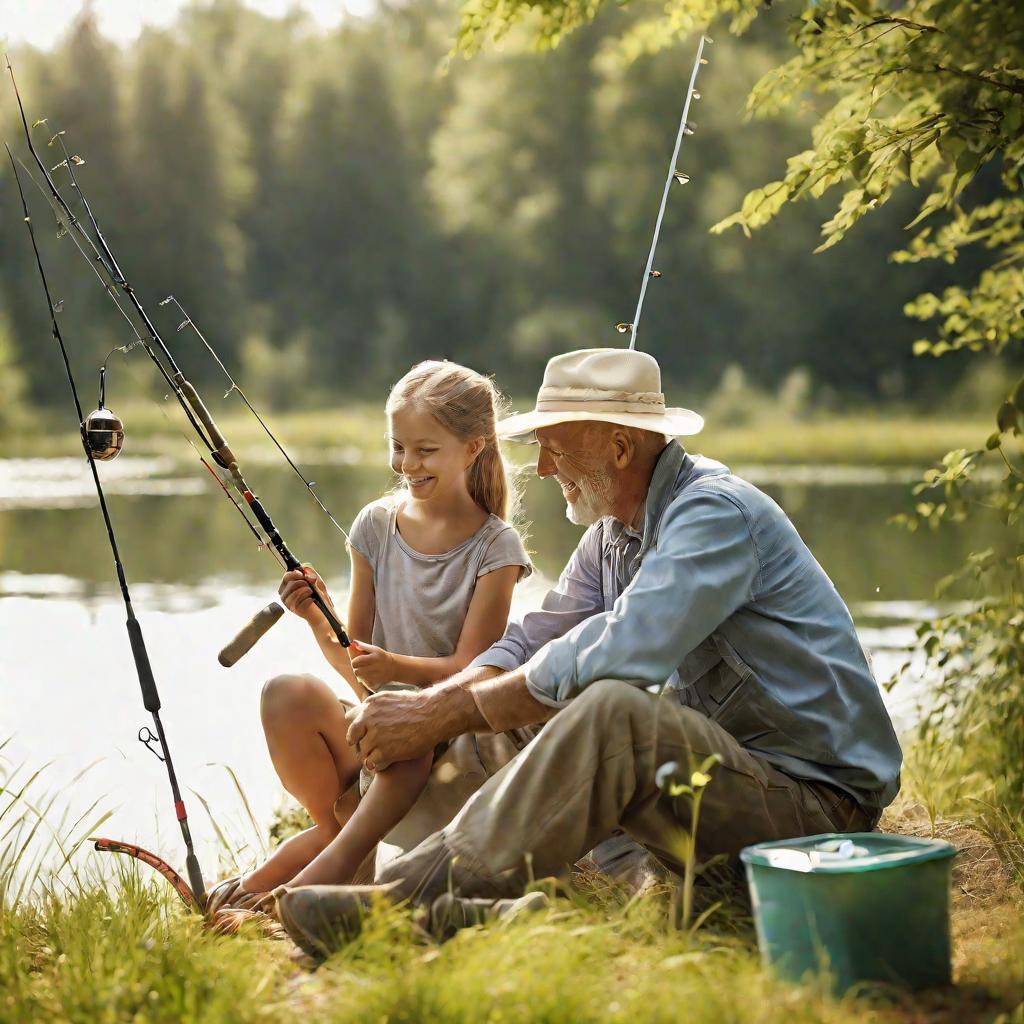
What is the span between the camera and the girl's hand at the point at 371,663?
10.1ft

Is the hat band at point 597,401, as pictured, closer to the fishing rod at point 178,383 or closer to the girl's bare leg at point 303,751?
the fishing rod at point 178,383

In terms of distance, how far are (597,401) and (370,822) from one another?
2.90 ft

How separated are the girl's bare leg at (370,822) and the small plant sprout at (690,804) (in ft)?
1.76

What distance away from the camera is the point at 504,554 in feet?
11.0

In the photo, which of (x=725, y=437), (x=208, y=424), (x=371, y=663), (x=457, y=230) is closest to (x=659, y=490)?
(x=371, y=663)

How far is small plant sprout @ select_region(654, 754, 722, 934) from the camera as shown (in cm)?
236

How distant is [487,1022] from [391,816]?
819 mm

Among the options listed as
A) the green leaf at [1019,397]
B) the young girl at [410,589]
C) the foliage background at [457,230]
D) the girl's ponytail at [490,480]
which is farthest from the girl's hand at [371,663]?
the foliage background at [457,230]

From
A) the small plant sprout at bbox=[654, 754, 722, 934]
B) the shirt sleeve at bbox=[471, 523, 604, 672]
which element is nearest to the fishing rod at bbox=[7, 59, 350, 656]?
the shirt sleeve at bbox=[471, 523, 604, 672]

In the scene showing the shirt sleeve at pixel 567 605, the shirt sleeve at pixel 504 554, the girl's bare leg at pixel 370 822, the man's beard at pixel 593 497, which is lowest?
the girl's bare leg at pixel 370 822

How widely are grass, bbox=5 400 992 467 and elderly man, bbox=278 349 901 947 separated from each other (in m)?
17.2

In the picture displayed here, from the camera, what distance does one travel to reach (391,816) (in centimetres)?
287

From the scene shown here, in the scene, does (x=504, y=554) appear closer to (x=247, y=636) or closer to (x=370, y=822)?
(x=247, y=636)

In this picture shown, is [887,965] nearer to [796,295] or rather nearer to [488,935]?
[488,935]
